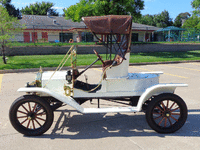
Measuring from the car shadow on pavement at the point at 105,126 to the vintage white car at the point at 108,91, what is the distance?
0.95 ft

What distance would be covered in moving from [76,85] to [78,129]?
0.95 metres

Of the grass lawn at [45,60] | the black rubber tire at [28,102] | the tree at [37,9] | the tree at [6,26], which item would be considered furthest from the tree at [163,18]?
the black rubber tire at [28,102]

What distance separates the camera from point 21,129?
12.6 ft

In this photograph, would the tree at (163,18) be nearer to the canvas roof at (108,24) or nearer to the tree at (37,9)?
the tree at (37,9)

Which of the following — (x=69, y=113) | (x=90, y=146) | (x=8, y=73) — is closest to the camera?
(x=90, y=146)

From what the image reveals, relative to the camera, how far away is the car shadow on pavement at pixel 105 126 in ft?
13.1

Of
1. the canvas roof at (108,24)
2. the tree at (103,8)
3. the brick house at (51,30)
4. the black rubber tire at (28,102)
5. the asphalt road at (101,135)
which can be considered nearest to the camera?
the asphalt road at (101,135)

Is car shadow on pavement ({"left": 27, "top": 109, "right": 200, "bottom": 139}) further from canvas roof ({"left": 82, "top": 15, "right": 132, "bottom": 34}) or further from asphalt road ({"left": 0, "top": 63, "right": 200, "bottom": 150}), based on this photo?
canvas roof ({"left": 82, "top": 15, "right": 132, "bottom": 34})

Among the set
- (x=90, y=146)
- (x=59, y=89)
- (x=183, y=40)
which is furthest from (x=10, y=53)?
(x=183, y=40)

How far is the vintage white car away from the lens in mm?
3861

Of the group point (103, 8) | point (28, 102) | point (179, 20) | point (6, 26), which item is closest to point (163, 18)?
point (179, 20)

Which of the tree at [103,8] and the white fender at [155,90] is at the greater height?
the tree at [103,8]

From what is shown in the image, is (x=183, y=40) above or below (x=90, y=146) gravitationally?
above

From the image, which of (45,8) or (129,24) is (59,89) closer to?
(129,24)
